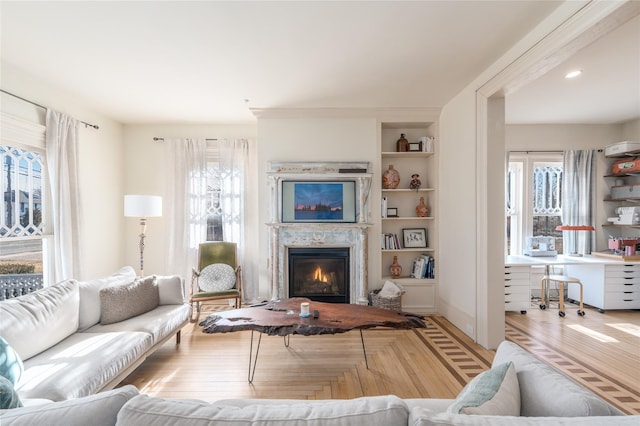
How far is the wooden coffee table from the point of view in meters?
2.31

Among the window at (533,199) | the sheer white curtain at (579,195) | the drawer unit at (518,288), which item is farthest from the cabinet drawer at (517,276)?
the sheer white curtain at (579,195)

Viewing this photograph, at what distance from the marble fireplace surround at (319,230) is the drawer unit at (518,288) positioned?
195cm

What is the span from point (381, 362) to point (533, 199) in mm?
3847

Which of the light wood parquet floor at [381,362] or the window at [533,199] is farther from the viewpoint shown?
the window at [533,199]

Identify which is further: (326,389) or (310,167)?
(310,167)

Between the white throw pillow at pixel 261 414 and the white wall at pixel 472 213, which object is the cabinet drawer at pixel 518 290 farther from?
Result: the white throw pillow at pixel 261 414

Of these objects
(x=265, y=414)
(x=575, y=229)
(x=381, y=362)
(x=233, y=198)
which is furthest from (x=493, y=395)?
(x=575, y=229)

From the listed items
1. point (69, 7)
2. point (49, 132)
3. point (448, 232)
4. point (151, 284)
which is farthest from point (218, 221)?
point (448, 232)

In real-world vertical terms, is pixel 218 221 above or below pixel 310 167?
below

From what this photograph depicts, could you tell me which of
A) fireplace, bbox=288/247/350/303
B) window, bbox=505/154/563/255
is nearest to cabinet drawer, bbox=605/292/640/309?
window, bbox=505/154/563/255

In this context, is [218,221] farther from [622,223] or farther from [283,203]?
[622,223]

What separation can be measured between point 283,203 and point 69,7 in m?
2.69

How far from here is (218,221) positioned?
4.62 meters

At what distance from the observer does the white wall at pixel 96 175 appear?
129 inches
